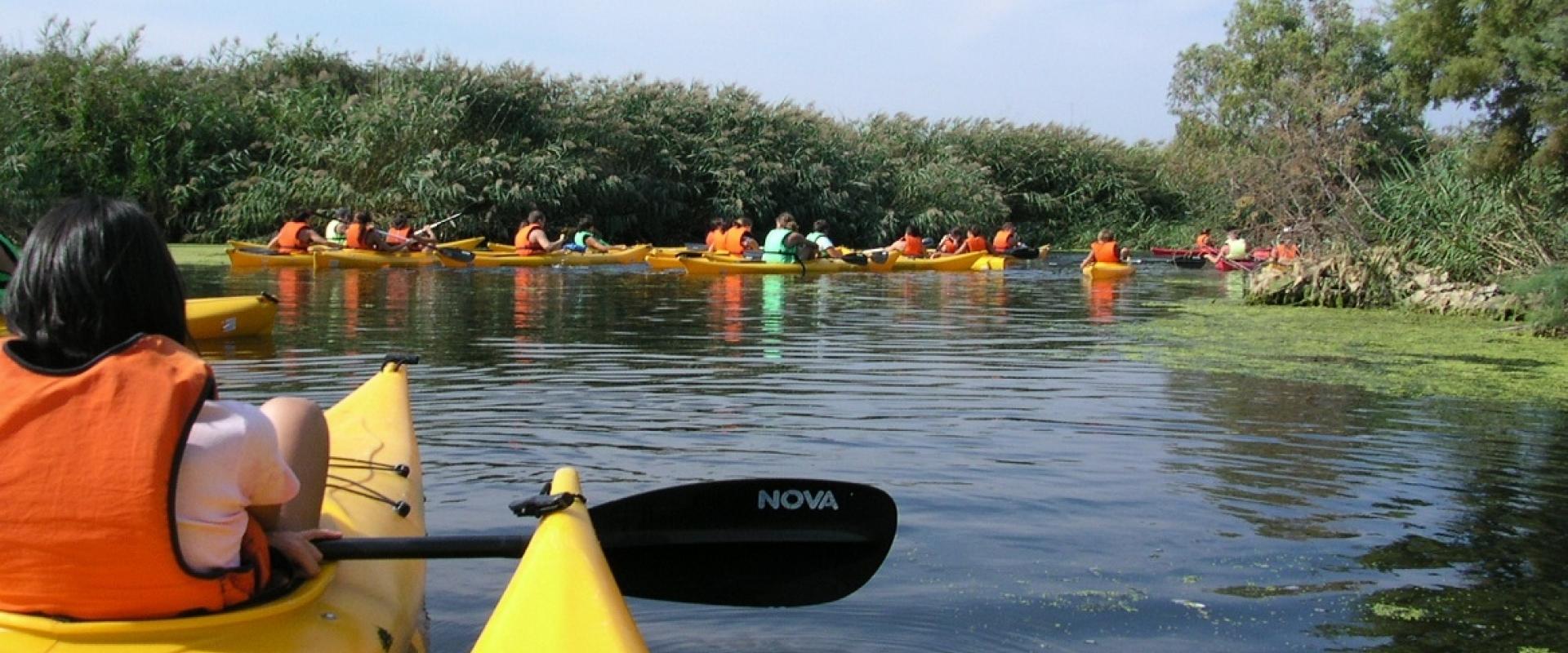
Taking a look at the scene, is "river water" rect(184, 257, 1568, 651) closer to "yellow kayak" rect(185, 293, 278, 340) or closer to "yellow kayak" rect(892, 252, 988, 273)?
"yellow kayak" rect(185, 293, 278, 340)

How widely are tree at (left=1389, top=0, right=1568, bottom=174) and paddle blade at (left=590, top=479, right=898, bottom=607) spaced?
8.94 metres

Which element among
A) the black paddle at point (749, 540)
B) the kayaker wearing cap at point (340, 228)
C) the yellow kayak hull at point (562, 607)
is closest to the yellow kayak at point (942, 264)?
the kayaker wearing cap at point (340, 228)

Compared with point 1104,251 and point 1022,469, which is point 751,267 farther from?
point 1022,469

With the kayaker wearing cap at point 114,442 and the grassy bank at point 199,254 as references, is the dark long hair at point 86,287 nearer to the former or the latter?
the kayaker wearing cap at point 114,442

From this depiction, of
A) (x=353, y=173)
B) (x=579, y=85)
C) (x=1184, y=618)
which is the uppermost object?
(x=579, y=85)

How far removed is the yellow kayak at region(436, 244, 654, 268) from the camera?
21.2 metres

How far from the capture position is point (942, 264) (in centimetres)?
2289

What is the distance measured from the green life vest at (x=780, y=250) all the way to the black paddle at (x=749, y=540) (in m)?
16.1

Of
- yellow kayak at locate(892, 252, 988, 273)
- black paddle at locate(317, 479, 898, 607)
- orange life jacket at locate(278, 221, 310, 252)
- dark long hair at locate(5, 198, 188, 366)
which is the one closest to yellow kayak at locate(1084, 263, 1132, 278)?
yellow kayak at locate(892, 252, 988, 273)

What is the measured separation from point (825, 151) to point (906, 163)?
3.68 metres

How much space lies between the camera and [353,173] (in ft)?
87.0

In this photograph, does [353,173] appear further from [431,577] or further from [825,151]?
[431,577]

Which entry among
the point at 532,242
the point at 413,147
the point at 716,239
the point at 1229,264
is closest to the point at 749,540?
the point at 716,239

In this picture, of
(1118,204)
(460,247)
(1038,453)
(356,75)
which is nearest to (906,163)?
(1118,204)
